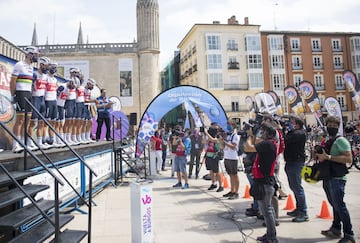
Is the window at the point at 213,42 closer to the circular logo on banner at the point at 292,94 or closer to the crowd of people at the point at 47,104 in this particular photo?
the circular logo on banner at the point at 292,94

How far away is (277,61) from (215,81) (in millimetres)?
11236

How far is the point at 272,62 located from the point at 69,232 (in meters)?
45.8

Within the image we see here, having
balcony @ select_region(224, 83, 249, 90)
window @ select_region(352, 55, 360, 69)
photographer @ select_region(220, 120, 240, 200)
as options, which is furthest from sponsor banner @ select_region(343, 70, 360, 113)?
window @ select_region(352, 55, 360, 69)

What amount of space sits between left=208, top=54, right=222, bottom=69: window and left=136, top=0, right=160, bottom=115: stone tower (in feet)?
31.1

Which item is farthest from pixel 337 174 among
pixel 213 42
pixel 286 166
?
pixel 213 42

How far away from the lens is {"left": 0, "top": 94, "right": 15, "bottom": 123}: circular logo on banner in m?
7.09

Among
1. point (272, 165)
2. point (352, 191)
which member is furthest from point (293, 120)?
point (352, 191)

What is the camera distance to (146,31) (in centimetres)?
3666

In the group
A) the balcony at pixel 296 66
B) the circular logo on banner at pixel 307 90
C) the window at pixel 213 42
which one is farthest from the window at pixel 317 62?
the circular logo on banner at pixel 307 90

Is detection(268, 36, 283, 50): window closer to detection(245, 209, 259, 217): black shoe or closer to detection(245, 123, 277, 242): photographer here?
detection(245, 209, 259, 217): black shoe

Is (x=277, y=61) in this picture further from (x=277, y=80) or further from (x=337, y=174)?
(x=337, y=174)

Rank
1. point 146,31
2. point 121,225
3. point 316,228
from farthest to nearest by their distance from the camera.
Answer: point 146,31 < point 121,225 < point 316,228

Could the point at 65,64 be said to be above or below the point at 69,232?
above

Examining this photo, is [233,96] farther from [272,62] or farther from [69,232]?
[69,232]
